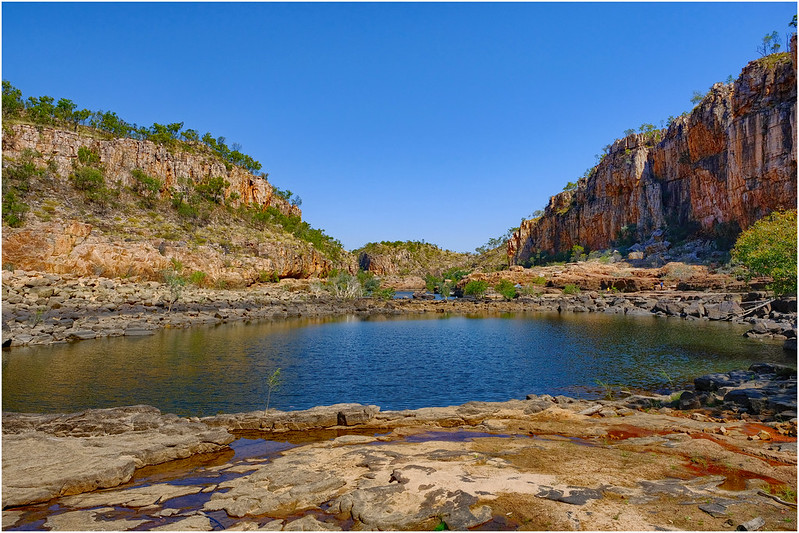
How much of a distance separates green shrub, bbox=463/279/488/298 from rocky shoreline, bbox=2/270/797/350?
1173 cm

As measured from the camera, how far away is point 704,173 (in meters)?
90.8

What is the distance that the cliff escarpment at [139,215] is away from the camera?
62500mm

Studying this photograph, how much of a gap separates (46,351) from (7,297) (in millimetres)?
20087

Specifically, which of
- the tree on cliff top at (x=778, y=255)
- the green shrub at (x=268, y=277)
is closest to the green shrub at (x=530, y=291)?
the green shrub at (x=268, y=277)

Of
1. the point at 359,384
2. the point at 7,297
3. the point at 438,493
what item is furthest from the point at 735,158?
the point at 7,297

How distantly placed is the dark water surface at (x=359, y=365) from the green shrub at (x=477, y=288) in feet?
153

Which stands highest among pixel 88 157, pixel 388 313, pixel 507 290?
pixel 88 157

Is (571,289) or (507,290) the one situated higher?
(571,289)

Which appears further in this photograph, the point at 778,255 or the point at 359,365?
the point at 778,255

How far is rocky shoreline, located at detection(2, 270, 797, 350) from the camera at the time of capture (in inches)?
1578

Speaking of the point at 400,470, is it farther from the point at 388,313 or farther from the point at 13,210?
the point at 13,210

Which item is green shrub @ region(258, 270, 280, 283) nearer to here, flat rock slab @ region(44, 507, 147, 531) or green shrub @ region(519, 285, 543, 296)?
green shrub @ region(519, 285, 543, 296)

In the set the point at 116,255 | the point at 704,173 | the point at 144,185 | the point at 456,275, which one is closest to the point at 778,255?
the point at 704,173

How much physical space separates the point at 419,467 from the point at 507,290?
77.6 metres
